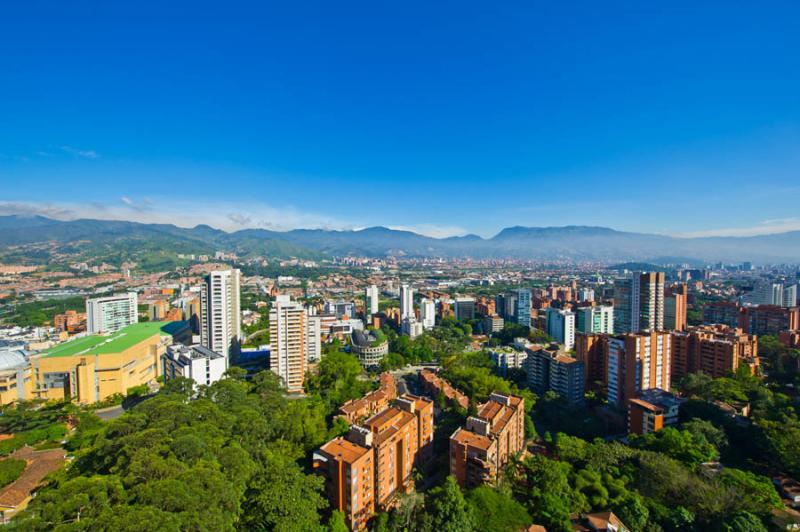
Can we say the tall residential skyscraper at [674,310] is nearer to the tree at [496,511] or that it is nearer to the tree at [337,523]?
the tree at [496,511]

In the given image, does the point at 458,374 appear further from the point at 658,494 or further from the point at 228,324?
the point at 228,324

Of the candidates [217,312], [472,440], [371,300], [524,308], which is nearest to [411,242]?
[371,300]

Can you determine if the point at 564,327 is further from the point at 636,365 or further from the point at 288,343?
the point at 288,343

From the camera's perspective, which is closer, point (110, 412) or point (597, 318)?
point (110, 412)

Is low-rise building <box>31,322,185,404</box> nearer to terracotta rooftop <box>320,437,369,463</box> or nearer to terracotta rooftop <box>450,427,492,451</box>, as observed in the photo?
terracotta rooftop <box>320,437,369,463</box>

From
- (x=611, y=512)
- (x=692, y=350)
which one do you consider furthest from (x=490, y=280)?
(x=611, y=512)

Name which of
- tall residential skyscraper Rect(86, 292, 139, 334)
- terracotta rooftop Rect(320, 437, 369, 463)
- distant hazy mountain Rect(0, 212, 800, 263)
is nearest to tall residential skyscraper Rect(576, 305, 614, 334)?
terracotta rooftop Rect(320, 437, 369, 463)
